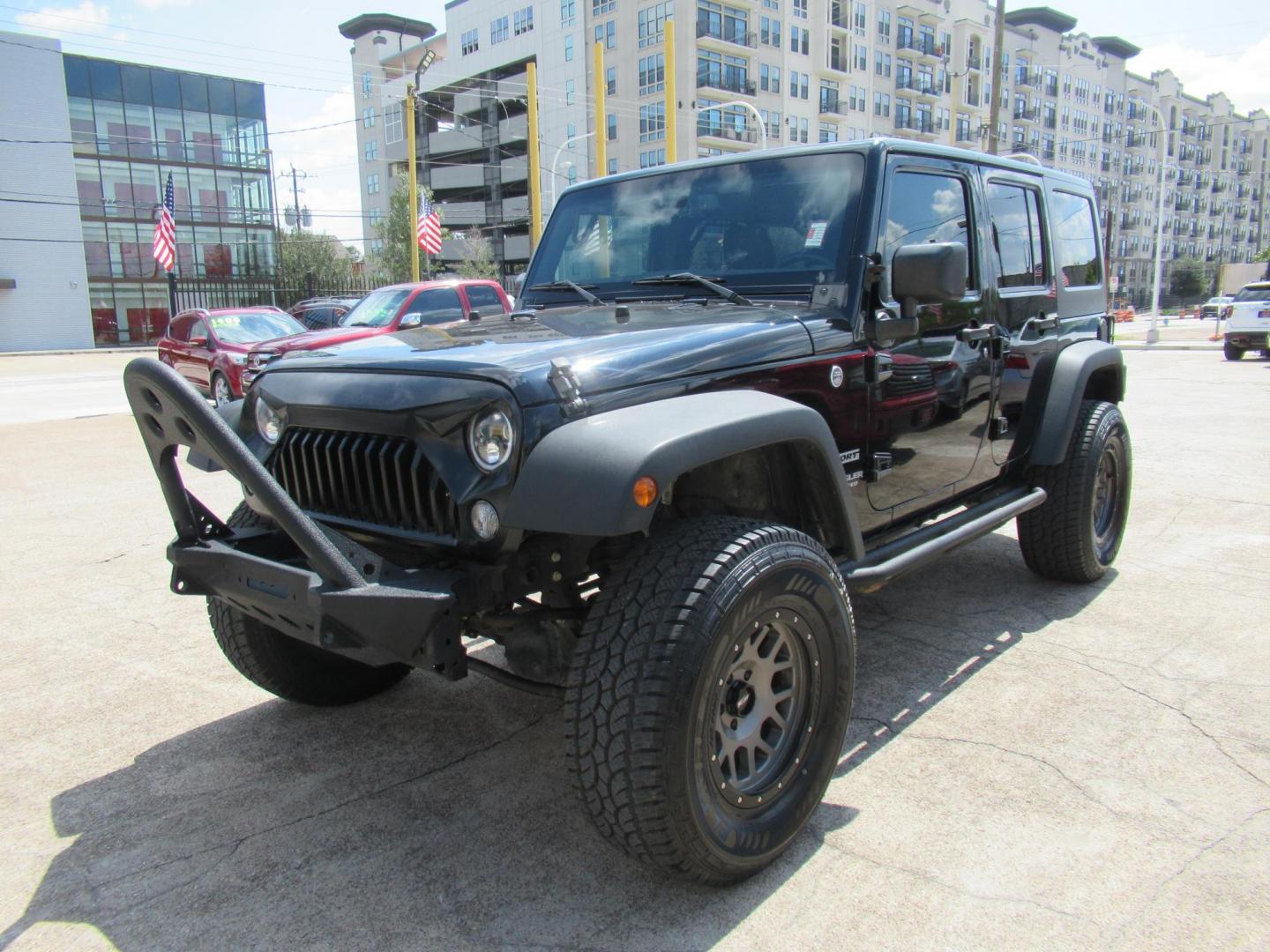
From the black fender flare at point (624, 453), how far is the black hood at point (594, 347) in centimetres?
14

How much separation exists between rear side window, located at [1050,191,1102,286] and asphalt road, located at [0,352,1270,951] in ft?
5.56

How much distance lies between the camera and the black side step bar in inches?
121

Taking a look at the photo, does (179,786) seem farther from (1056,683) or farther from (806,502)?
(1056,683)

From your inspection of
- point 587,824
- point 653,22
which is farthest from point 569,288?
point 653,22

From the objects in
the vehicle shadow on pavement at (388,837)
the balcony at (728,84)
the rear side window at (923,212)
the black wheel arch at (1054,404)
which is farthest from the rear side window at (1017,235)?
the balcony at (728,84)

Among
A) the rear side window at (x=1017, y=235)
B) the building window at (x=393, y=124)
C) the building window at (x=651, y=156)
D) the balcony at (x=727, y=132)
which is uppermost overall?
the building window at (x=393, y=124)

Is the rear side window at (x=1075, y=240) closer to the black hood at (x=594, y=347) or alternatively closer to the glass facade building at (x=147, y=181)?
the black hood at (x=594, y=347)

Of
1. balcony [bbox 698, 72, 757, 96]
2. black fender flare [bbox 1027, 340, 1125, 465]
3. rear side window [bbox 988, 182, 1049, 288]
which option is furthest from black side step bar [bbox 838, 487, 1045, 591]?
balcony [bbox 698, 72, 757, 96]

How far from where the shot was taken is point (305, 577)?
7.39 feet

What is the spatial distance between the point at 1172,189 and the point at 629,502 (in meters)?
110

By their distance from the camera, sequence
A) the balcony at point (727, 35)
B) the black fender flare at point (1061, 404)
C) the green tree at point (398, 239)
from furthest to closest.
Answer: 1. the balcony at point (727, 35)
2. the green tree at point (398, 239)
3. the black fender flare at point (1061, 404)

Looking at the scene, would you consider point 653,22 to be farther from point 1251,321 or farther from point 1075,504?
point 1075,504

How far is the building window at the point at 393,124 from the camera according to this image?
72.8m

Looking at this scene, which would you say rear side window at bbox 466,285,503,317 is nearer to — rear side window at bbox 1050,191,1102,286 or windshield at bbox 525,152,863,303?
rear side window at bbox 1050,191,1102,286
